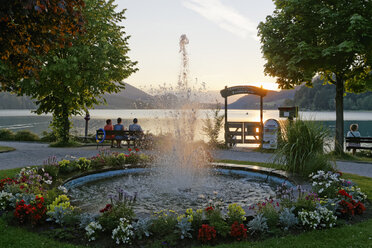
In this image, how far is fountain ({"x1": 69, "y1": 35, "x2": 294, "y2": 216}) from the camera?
7.91 meters

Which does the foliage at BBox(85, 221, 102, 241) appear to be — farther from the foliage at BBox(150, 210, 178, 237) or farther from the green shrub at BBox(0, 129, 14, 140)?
the green shrub at BBox(0, 129, 14, 140)

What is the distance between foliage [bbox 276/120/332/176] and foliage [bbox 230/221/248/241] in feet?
15.0

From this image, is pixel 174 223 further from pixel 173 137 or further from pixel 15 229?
pixel 173 137

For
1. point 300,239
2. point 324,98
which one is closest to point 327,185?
point 300,239

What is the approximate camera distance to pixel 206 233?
206 inches

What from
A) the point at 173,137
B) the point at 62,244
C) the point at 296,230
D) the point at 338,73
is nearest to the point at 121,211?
the point at 62,244

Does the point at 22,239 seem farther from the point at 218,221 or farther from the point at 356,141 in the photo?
the point at 356,141

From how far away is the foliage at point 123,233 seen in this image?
5.22 meters

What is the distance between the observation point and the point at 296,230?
582 centimetres

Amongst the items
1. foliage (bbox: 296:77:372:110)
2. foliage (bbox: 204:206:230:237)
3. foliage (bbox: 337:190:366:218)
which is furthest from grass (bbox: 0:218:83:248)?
foliage (bbox: 296:77:372:110)

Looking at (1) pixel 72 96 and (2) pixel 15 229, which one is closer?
(2) pixel 15 229

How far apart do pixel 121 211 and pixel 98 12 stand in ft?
56.7

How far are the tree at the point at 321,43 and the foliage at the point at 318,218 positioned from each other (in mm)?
9157

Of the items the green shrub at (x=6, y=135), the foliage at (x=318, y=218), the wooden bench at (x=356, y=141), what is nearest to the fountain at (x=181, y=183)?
the foliage at (x=318, y=218)
